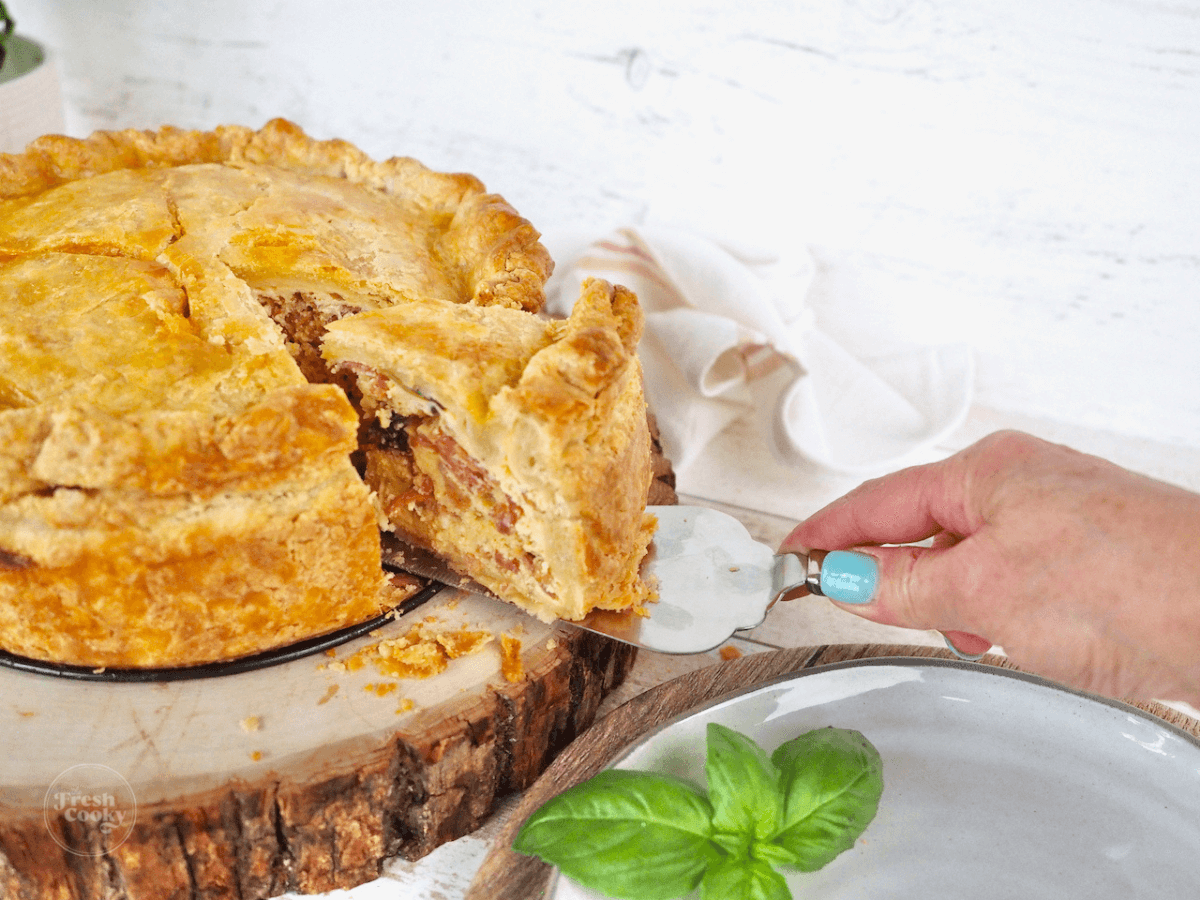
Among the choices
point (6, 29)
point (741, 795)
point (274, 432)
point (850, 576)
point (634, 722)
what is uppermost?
point (6, 29)

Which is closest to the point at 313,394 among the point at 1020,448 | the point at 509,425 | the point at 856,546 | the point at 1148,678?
the point at 509,425

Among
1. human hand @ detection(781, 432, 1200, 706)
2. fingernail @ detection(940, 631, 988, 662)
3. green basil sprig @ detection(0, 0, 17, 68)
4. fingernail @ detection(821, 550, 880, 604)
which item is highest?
green basil sprig @ detection(0, 0, 17, 68)

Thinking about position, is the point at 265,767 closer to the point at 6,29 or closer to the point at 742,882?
the point at 742,882

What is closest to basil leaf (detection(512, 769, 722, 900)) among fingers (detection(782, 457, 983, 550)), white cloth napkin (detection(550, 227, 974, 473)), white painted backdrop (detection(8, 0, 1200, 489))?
fingers (detection(782, 457, 983, 550))

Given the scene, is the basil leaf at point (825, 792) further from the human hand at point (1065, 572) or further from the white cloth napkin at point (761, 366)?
the white cloth napkin at point (761, 366)

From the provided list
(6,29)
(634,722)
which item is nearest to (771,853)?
(634,722)

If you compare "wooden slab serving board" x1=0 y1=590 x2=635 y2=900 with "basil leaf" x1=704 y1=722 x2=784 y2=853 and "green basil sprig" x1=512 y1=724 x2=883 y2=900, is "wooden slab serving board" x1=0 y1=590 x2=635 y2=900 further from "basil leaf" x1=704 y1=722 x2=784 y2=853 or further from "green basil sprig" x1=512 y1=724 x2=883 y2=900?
"basil leaf" x1=704 y1=722 x2=784 y2=853

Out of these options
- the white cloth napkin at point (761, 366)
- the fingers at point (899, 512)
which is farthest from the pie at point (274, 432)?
the white cloth napkin at point (761, 366)
